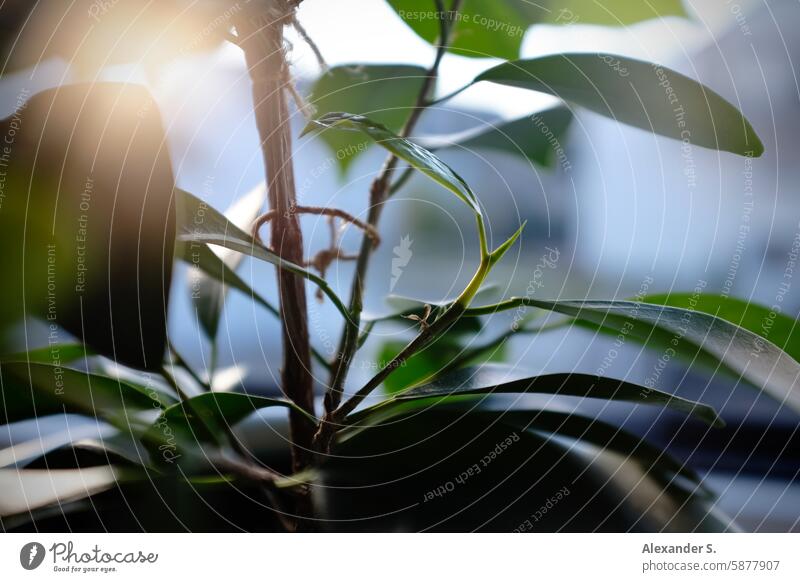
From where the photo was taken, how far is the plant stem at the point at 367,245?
1.07 feet

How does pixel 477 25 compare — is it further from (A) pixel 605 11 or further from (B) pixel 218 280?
(B) pixel 218 280

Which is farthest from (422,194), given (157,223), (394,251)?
(157,223)

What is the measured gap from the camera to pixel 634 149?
1.22 ft

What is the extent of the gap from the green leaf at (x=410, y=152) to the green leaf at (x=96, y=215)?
0.09m

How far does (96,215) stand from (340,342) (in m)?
0.14

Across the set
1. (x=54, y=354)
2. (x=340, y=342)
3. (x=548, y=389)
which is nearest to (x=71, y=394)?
(x=54, y=354)

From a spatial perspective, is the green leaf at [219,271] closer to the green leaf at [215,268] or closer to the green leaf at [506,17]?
the green leaf at [215,268]

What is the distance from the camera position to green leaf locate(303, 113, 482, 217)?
27 cm

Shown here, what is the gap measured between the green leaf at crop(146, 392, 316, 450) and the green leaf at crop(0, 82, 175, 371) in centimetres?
3

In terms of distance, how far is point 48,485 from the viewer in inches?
13.3

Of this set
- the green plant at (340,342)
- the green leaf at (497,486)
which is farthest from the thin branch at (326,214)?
the green leaf at (497,486)
